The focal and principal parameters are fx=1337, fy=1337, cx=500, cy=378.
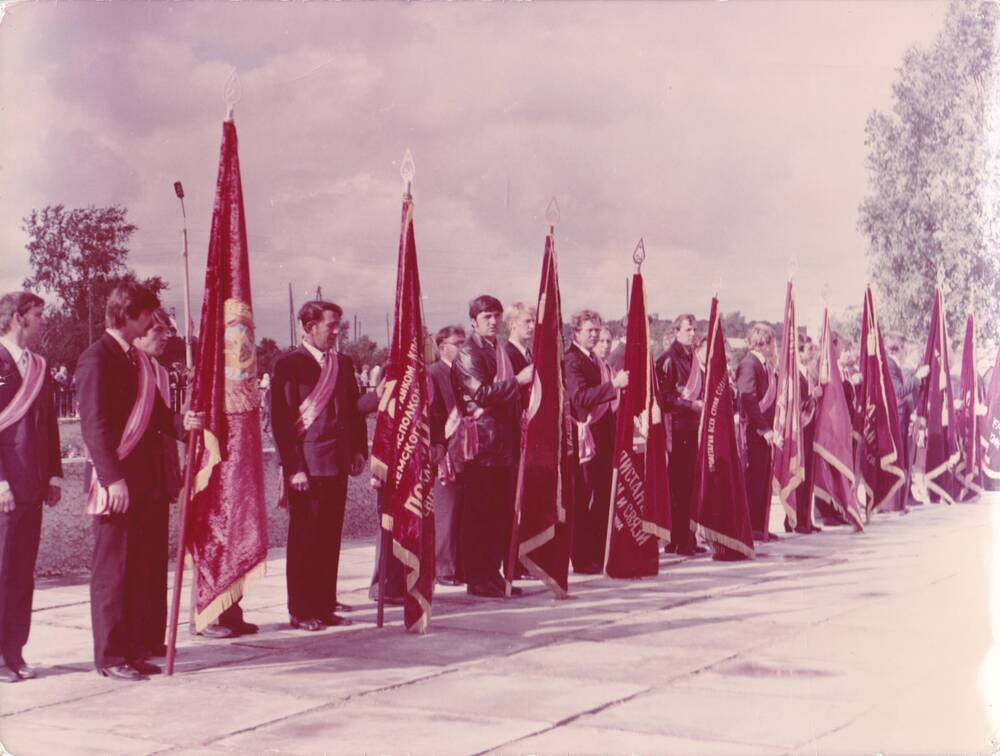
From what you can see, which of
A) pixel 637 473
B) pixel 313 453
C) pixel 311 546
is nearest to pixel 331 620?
pixel 311 546

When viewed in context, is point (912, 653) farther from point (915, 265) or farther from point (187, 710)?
point (915, 265)

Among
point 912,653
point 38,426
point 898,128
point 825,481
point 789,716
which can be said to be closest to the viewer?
point 789,716

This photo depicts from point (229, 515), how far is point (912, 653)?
126 inches

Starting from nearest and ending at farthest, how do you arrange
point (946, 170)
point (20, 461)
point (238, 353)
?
point (20, 461), point (238, 353), point (946, 170)

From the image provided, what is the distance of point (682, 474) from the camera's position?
10039 millimetres

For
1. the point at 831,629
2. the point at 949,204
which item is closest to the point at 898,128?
the point at 949,204

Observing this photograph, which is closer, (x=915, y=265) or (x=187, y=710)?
(x=187, y=710)

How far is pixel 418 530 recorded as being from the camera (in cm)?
686

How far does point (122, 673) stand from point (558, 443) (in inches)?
122

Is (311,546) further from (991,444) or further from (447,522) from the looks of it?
(991,444)

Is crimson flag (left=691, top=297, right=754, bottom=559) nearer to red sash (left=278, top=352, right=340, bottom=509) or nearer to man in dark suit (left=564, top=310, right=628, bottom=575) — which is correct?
man in dark suit (left=564, top=310, right=628, bottom=575)

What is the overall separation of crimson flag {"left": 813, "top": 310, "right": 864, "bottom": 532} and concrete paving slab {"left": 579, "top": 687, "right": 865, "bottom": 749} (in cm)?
612

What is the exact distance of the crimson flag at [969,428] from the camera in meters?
10.4

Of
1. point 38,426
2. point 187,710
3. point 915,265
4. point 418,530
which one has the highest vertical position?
point 915,265
